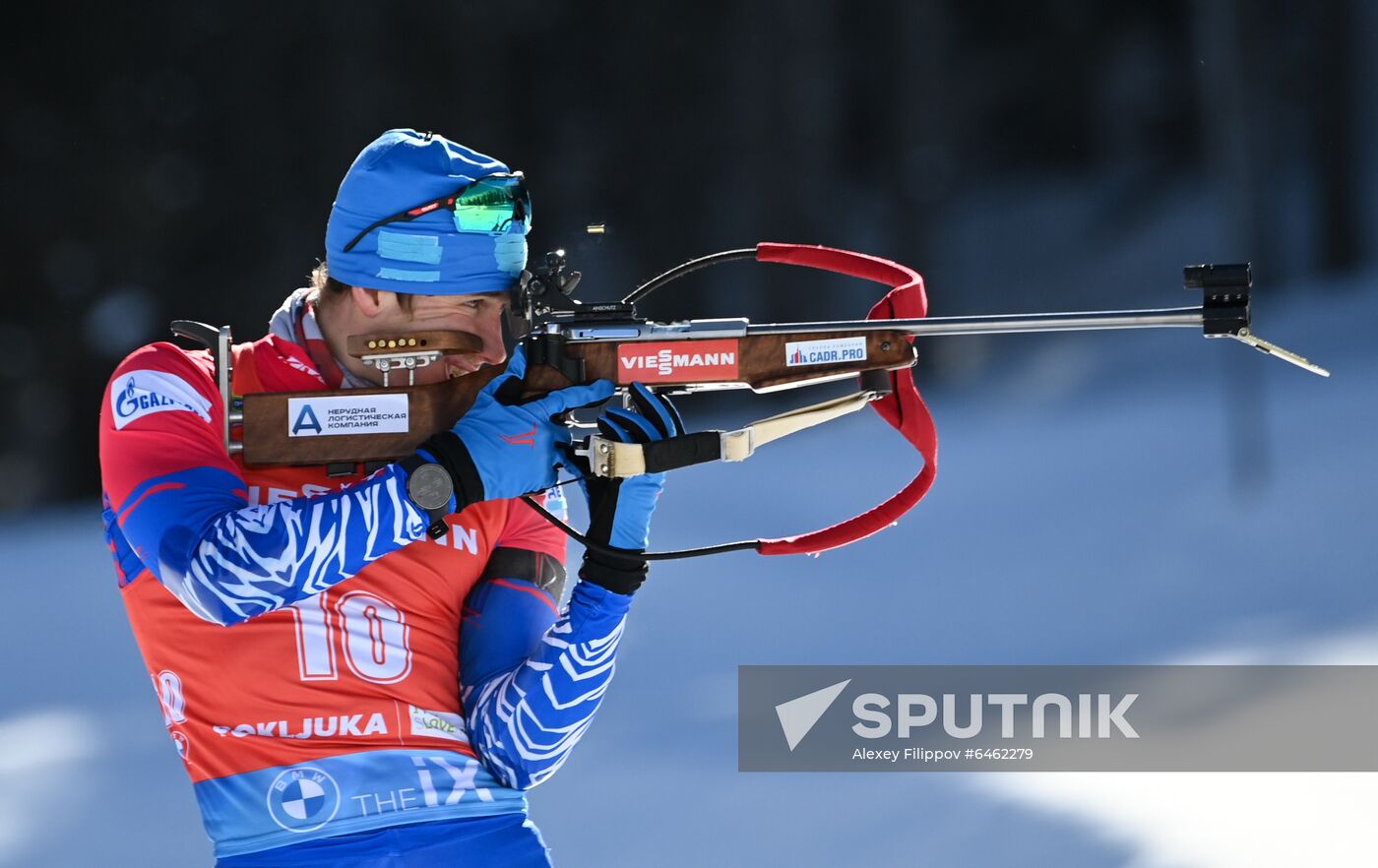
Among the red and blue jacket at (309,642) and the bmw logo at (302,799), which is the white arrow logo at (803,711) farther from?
the bmw logo at (302,799)

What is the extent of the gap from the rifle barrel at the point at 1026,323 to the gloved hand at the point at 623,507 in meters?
0.19

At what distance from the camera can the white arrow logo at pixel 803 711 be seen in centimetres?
383

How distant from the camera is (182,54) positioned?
A: 266 inches

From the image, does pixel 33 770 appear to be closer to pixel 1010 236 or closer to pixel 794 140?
pixel 794 140

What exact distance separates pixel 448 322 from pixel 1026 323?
2.79ft

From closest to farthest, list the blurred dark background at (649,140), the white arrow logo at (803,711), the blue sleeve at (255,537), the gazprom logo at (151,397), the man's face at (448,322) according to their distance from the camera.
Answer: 1. the blue sleeve at (255,537)
2. the gazprom logo at (151,397)
3. the man's face at (448,322)
4. the white arrow logo at (803,711)
5. the blurred dark background at (649,140)

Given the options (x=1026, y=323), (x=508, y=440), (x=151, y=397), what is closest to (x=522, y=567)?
(x=508, y=440)

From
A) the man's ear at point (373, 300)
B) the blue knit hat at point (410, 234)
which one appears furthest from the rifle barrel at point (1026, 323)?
the man's ear at point (373, 300)

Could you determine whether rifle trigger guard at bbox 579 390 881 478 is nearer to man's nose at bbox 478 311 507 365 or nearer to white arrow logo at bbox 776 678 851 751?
man's nose at bbox 478 311 507 365

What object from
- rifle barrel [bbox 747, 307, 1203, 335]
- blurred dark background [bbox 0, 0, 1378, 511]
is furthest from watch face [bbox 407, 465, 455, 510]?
blurred dark background [bbox 0, 0, 1378, 511]

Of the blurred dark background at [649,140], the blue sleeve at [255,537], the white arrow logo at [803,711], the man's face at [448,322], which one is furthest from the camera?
the blurred dark background at [649,140]

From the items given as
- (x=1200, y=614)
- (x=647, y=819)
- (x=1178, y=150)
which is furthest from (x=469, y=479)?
(x=1178, y=150)

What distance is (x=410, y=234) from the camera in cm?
220

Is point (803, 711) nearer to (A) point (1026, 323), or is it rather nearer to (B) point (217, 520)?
(A) point (1026, 323)
